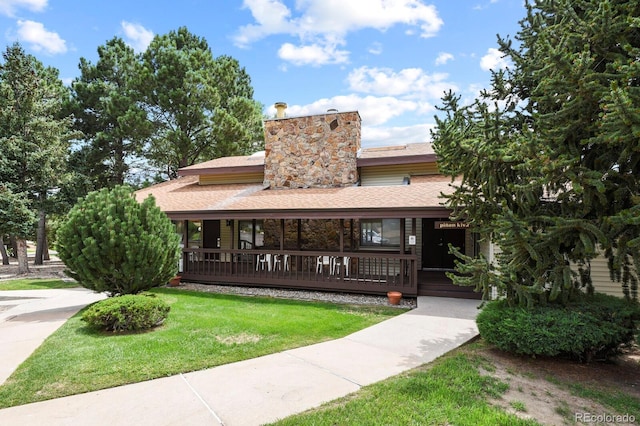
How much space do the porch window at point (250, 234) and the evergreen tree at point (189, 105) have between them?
9318 millimetres

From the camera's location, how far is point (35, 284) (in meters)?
11.7

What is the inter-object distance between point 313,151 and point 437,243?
566cm

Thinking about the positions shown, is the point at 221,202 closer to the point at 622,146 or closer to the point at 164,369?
the point at 164,369

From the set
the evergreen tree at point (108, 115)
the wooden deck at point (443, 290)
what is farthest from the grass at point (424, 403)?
the evergreen tree at point (108, 115)

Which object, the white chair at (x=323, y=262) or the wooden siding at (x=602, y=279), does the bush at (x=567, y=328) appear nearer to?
the wooden siding at (x=602, y=279)

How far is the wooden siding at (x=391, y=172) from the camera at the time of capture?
12125 mm

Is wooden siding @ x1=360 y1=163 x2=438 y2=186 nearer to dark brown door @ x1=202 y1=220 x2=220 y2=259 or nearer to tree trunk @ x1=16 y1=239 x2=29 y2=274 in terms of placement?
dark brown door @ x1=202 y1=220 x2=220 y2=259

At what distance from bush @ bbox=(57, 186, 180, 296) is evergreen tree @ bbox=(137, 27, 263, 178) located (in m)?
14.0

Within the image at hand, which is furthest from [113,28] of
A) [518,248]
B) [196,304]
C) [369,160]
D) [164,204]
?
[518,248]

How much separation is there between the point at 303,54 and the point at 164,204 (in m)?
9.55

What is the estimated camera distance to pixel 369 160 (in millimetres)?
12273

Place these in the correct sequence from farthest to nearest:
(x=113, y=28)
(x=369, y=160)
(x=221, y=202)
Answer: (x=113, y=28) < (x=369, y=160) < (x=221, y=202)

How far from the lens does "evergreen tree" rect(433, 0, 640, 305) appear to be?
3.83 metres

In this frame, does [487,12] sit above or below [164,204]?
above
